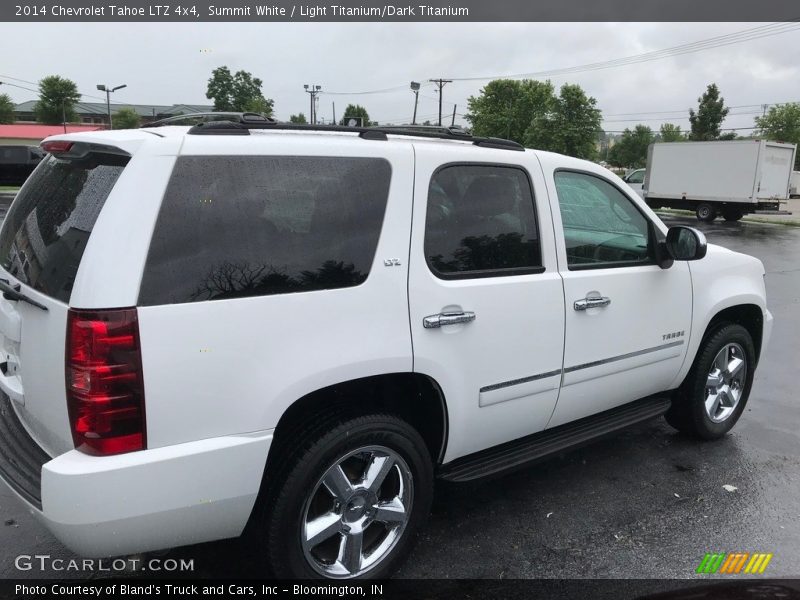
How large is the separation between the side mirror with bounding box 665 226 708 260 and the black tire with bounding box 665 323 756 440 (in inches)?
30.5

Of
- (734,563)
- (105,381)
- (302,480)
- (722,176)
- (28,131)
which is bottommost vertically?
(734,563)

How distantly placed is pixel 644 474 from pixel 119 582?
9.71 feet

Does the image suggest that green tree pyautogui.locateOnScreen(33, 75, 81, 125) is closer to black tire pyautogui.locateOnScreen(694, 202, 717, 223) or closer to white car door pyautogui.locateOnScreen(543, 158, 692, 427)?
black tire pyautogui.locateOnScreen(694, 202, 717, 223)

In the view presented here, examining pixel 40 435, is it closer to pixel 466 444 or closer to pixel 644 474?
pixel 466 444

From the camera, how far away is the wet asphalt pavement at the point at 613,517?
297 cm

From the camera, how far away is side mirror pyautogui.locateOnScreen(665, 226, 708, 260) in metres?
3.67

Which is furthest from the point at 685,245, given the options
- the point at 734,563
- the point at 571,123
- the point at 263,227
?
the point at 571,123

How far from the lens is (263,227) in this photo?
2342mm

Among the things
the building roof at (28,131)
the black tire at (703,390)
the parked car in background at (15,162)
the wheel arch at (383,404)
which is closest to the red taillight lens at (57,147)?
the wheel arch at (383,404)

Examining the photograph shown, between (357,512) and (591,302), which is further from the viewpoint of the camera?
(591,302)

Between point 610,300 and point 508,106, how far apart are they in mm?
79590

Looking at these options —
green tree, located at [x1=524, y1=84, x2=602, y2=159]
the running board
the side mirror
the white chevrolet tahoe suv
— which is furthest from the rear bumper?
green tree, located at [x1=524, y1=84, x2=602, y2=159]

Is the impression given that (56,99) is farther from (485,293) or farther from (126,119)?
(485,293)

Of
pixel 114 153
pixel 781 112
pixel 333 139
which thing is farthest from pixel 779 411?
pixel 781 112
